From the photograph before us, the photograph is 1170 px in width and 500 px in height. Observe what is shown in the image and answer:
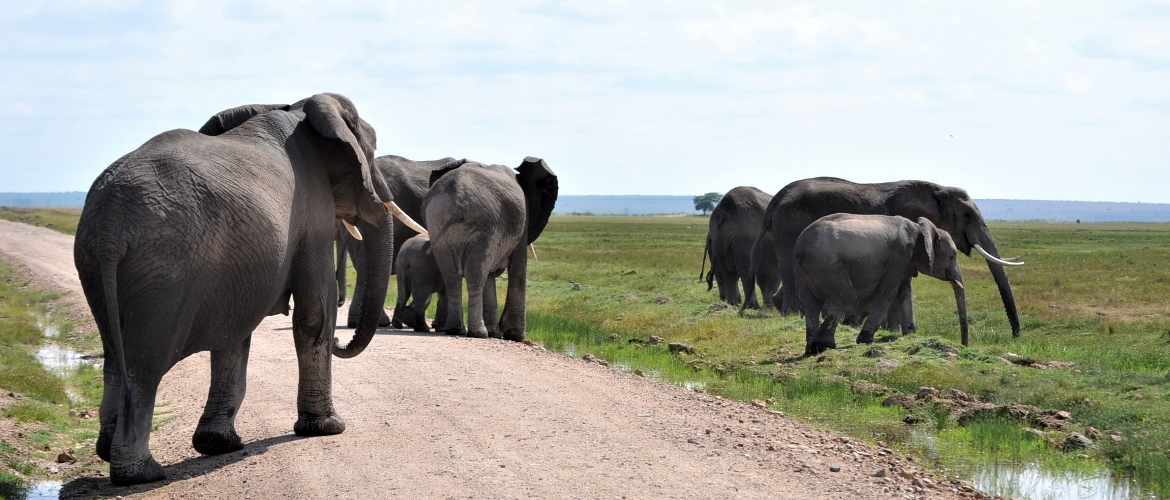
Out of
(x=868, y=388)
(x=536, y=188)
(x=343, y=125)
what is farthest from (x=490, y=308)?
(x=343, y=125)

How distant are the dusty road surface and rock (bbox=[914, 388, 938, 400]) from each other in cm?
193

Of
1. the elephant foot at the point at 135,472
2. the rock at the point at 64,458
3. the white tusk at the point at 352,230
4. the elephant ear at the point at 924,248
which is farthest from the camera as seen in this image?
the elephant ear at the point at 924,248

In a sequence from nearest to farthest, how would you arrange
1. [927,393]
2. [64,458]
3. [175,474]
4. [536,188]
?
[175,474], [64,458], [927,393], [536,188]

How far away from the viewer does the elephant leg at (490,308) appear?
55.0 feet

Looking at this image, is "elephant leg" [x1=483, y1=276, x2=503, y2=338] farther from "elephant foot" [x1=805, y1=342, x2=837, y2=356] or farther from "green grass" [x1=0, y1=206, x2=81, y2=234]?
"green grass" [x1=0, y1=206, x2=81, y2=234]

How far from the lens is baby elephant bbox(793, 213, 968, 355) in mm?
15344

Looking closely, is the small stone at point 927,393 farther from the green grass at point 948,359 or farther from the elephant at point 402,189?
the elephant at point 402,189

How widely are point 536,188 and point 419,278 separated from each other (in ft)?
7.33

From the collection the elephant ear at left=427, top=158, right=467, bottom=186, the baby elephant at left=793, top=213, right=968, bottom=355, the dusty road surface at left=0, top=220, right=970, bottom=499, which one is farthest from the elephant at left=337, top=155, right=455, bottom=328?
the dusty road surface at left=0, top=220, right=970, bottom=499

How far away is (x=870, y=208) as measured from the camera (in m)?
20.4

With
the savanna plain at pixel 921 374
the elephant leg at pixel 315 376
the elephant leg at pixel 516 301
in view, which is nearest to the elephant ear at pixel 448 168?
the elephant leg at pixel 516 301

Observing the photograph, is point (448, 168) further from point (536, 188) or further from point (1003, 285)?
point (1003, 285)

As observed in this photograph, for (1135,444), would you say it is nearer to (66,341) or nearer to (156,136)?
(156,136)

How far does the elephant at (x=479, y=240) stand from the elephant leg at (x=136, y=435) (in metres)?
8.71
